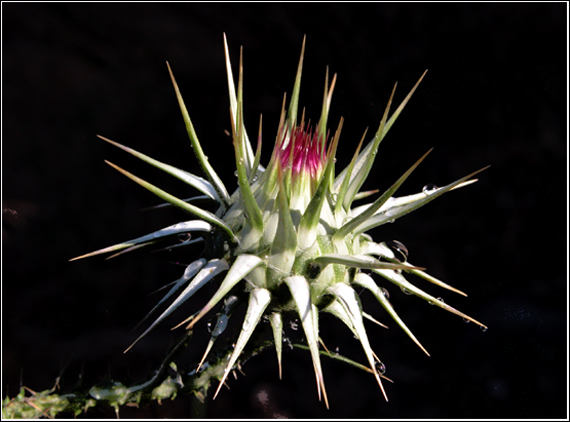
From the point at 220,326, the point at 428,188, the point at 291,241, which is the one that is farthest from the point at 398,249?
the point at 220,326

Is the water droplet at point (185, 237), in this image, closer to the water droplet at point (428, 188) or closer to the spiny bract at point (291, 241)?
the spiny bract at point (291, 241)

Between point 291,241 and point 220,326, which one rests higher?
point 291,241

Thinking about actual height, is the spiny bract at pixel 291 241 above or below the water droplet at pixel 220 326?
above

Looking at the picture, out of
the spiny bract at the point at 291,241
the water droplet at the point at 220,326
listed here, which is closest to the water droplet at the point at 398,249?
the spiny bract at the point at 291,241

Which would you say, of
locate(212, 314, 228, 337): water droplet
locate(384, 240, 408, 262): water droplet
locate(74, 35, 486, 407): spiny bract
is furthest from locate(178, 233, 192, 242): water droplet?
locate(384, 240, 408, 262): water droplet

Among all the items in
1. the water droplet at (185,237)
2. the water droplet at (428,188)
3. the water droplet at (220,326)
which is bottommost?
the water droplet at (220,326)

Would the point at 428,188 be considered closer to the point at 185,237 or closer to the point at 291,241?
the point at 291,241

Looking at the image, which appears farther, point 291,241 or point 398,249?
point 398,249

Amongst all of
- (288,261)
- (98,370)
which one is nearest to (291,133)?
(288,261)

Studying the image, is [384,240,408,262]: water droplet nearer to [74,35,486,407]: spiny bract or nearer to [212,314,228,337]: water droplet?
[74,35,486,407]: spiny bract
